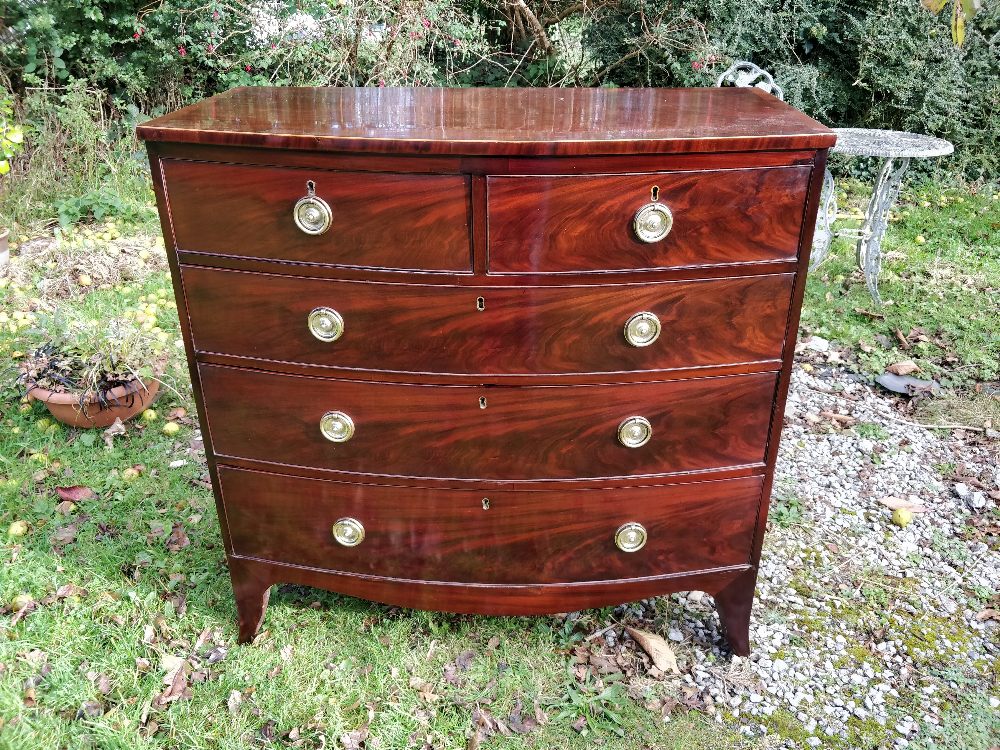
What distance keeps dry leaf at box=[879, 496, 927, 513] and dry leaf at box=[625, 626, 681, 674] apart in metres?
1.25

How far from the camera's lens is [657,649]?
2445 mm

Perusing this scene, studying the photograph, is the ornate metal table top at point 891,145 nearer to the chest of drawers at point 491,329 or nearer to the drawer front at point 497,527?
the chest of drawers at point 491,329

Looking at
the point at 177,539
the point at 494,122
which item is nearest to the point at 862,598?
the point at 494,122

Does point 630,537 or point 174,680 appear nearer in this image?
point 630,537

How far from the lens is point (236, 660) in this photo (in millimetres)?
2383

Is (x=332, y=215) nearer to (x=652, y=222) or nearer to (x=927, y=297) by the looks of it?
(x=652, y=222)

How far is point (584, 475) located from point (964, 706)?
134 cm

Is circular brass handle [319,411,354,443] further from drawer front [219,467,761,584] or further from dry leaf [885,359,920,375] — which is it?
dry leaf [885,359,920,375]

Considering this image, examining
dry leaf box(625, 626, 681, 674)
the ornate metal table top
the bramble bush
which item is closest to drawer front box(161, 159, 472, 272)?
dry leaf box(625, 626, 681, 674)

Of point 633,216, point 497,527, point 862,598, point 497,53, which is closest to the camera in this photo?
point 633,216

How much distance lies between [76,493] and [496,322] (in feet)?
6.93

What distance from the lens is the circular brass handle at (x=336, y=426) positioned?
202 centimetres

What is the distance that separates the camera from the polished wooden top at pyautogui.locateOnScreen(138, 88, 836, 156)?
167 centimetres

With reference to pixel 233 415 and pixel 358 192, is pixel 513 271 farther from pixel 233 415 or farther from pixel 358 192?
pixel 233 415
